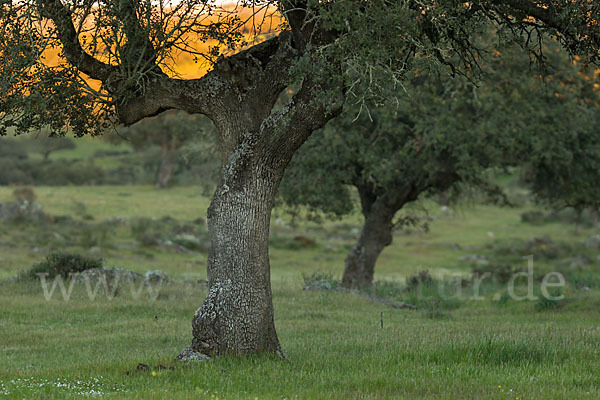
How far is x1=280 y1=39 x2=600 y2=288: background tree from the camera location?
18641mm

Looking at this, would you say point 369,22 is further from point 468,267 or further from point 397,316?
point 468,267

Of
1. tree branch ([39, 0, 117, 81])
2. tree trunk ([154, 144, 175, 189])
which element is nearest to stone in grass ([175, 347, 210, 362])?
tree branch ([39, 0, 117, 81])

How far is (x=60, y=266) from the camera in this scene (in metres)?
18.9

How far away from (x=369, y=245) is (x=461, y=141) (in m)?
4.89

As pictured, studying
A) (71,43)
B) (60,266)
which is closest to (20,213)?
(60,266)

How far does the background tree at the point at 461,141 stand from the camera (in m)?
18.6

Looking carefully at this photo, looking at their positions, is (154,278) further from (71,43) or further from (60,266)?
(71,43)

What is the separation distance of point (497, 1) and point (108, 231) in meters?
31.4

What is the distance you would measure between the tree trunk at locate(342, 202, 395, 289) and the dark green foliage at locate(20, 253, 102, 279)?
7810 millimetres

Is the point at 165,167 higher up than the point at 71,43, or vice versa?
the point at 71,43

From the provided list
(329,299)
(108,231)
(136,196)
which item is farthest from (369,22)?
(136,196)

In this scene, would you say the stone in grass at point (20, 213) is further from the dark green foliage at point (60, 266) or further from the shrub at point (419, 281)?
the shrub at point (419, 281)

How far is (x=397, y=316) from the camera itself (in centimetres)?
1496

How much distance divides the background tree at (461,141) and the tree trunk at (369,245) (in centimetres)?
7
